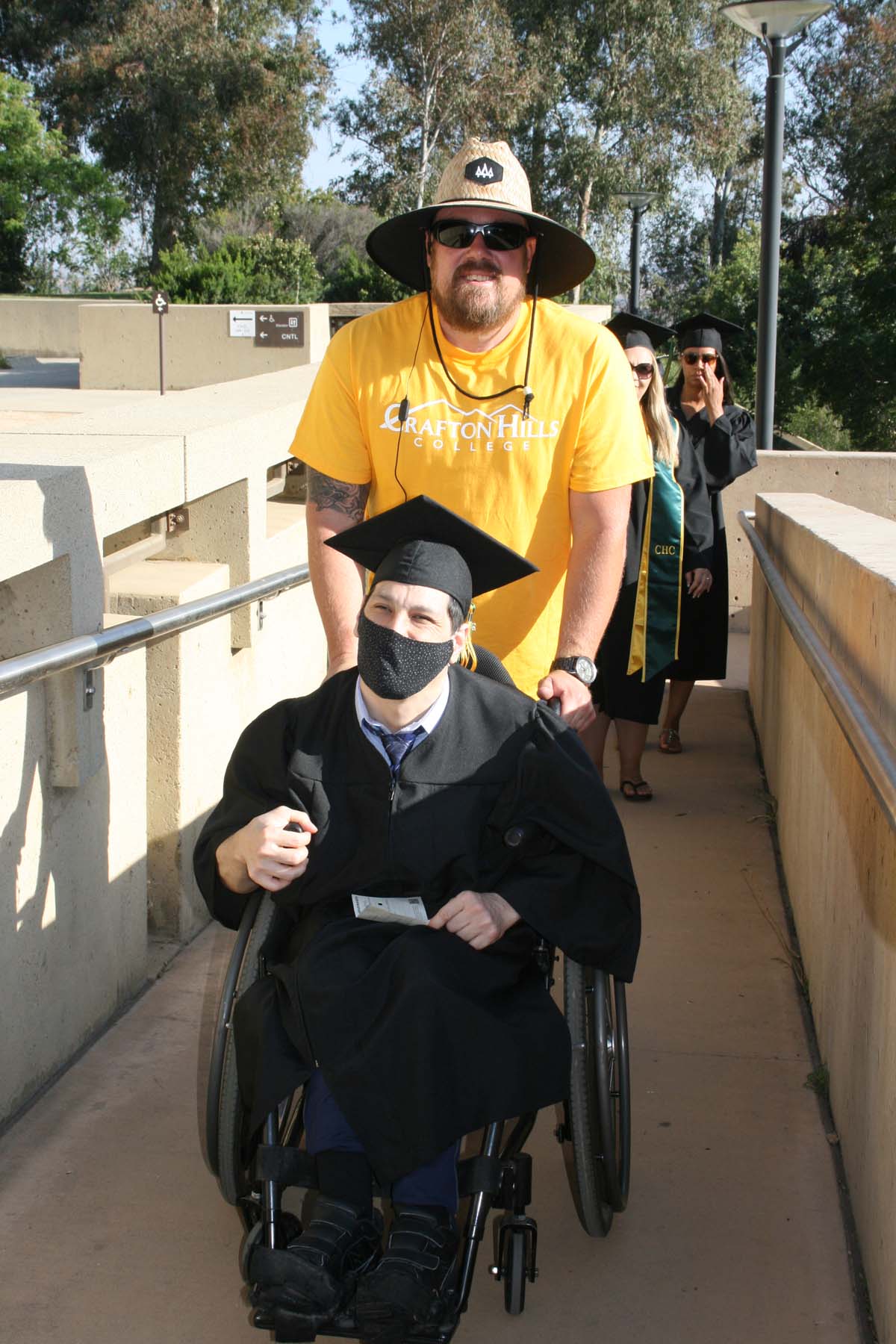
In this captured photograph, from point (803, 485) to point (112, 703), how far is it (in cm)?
585

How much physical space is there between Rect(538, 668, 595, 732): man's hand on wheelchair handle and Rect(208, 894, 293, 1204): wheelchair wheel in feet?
2.31

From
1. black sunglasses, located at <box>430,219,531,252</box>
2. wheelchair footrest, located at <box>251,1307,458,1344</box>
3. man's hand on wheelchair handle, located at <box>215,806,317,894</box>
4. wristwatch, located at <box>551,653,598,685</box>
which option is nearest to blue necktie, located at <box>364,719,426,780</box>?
man's hand on wheelchair handle, located at <box>215,806,317,894</box>

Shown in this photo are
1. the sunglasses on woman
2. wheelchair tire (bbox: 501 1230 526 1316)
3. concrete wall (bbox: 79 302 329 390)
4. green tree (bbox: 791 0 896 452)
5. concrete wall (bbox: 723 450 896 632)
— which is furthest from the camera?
green tree (bbox: 791 0 896 452)

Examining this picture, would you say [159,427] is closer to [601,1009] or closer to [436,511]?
[436,511]

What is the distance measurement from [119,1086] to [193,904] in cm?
93

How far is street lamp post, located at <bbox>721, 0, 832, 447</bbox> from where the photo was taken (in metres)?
8.94

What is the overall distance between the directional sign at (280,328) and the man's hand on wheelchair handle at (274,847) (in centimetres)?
1540

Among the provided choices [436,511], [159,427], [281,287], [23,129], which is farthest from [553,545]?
[23,129]

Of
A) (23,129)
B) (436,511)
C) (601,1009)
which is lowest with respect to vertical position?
(601,1009)

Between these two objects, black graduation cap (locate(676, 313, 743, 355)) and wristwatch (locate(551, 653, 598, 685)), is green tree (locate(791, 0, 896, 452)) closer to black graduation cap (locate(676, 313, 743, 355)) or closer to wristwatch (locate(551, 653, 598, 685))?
black graduation cap (locate(676, 313, 743, 355))

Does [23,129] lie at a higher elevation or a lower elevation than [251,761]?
higher

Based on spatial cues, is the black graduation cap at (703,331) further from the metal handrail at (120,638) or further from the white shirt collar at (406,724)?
the white shirt collar at (406,724)

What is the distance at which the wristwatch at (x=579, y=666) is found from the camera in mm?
3044

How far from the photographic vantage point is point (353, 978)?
8.16ft
